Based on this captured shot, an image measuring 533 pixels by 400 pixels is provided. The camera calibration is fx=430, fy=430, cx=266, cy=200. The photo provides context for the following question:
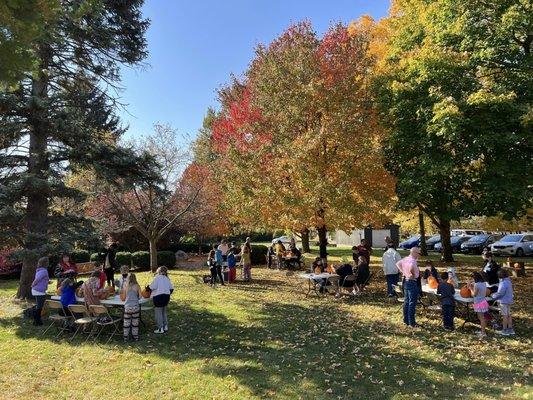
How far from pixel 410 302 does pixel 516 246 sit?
24.1 m

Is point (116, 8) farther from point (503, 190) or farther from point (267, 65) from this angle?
point (503, 190)

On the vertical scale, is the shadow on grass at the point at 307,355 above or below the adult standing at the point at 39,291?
below

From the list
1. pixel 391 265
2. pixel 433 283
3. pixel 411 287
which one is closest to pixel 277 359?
pixel 411 287

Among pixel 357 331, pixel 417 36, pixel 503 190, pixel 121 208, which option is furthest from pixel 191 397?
pixel 417 36

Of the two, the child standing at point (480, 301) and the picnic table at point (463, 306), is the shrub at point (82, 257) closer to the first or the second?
the picnic table at point (463, 306)

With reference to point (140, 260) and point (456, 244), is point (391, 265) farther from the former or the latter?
point (456, 244)

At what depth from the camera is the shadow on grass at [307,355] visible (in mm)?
6676

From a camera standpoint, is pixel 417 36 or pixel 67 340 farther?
pixel 417 36

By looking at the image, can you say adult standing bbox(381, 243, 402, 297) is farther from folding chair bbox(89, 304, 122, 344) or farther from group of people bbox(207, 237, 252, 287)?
folding chair bbox(89, 304, 122, 344)

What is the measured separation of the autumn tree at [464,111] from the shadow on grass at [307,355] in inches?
298

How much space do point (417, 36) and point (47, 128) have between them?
50.3ft

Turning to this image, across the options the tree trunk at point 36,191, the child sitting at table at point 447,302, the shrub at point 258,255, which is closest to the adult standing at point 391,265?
the child sitting at table at point 447,302

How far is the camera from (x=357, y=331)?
9844mm

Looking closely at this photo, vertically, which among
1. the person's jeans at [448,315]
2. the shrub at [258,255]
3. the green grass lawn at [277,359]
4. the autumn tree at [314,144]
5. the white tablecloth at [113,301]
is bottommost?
the green grass lawn at [277,359]
